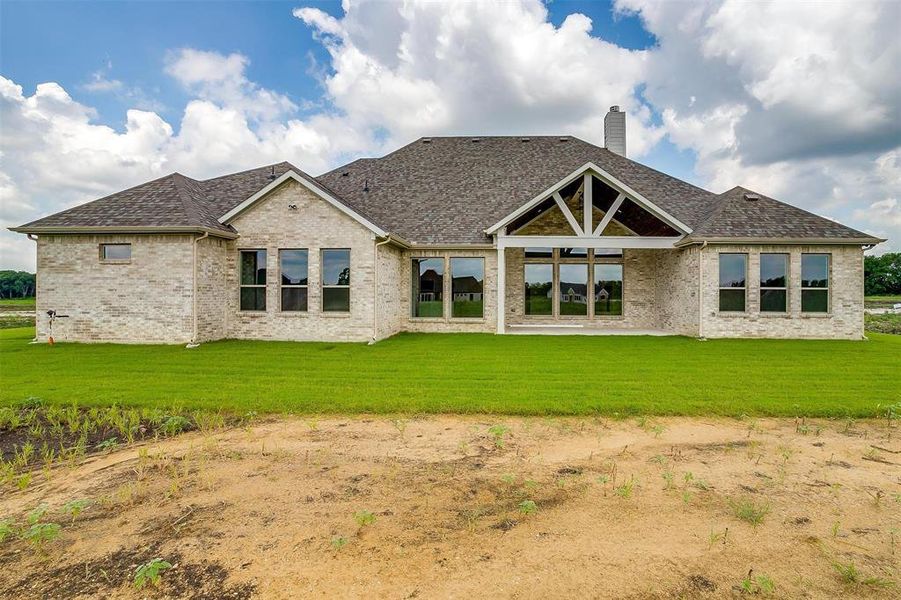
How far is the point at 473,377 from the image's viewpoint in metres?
8.34

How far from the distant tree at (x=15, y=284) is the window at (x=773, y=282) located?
77648 millimetres

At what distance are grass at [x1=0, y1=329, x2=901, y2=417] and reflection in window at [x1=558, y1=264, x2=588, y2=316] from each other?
493 cm

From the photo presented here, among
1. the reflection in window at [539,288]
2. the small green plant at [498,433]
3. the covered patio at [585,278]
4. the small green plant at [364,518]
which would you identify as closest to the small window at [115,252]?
the covered patio at [585,278]

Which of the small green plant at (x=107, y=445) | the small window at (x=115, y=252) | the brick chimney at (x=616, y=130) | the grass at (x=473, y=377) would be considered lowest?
the small green plant at (x=107, y=445)

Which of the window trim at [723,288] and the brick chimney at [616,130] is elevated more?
the brick chimney at [616,130]

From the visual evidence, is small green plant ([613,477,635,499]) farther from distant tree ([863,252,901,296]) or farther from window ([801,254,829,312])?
distant tree ([863,252,901,296])

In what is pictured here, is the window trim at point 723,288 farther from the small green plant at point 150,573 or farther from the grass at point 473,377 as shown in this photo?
the small green plant at point 150,573

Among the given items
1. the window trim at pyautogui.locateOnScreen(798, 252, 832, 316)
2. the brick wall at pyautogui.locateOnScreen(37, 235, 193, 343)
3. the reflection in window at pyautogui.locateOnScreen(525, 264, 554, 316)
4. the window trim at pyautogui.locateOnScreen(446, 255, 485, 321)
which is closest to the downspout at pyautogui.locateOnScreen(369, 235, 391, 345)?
the window trim at pyautogui.locateOnScreen(446, 255, 485, 321)

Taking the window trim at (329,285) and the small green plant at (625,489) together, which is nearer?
the small green plant at (625,489)

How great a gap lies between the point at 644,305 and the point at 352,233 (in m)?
11.8

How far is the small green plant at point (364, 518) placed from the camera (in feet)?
10.5

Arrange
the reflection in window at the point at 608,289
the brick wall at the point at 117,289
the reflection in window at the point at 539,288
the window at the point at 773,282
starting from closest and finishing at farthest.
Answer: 1. the brick wall at the point at 117,289
2. the window at the point at 773,282
3. the reflection in window at the point at 608,289
4. the reflection in window at the point at 539,288

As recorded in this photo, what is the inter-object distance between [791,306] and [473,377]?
12048 millimetres

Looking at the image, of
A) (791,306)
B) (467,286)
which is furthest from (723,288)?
(467,286)
